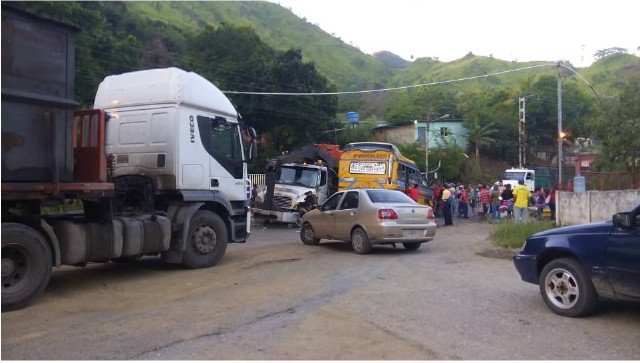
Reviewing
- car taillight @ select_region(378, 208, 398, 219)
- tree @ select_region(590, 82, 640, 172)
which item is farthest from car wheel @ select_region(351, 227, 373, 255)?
tree @ select_region(590, 82, 640, 172)

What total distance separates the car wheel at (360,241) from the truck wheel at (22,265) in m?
6.61

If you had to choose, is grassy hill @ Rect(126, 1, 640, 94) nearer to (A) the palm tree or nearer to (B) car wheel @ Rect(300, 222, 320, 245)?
(A) the palm tree

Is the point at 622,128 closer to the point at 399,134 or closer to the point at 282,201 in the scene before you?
the point at 282,201

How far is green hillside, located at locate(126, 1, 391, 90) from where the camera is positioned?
9312cm

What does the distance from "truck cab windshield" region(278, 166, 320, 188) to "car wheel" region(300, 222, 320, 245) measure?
7.05 m

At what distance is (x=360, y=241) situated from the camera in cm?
1248

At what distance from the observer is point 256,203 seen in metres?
21.5

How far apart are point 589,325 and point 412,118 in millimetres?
56157

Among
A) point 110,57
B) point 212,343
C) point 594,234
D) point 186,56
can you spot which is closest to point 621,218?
point 594,234

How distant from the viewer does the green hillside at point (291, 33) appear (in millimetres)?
93125

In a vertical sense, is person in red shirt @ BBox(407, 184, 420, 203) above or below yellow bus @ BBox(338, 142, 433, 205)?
below

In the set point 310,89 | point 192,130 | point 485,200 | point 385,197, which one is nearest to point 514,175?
point 310,89

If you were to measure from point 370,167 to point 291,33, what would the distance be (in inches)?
4112

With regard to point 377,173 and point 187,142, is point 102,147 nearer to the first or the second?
point 187,142
